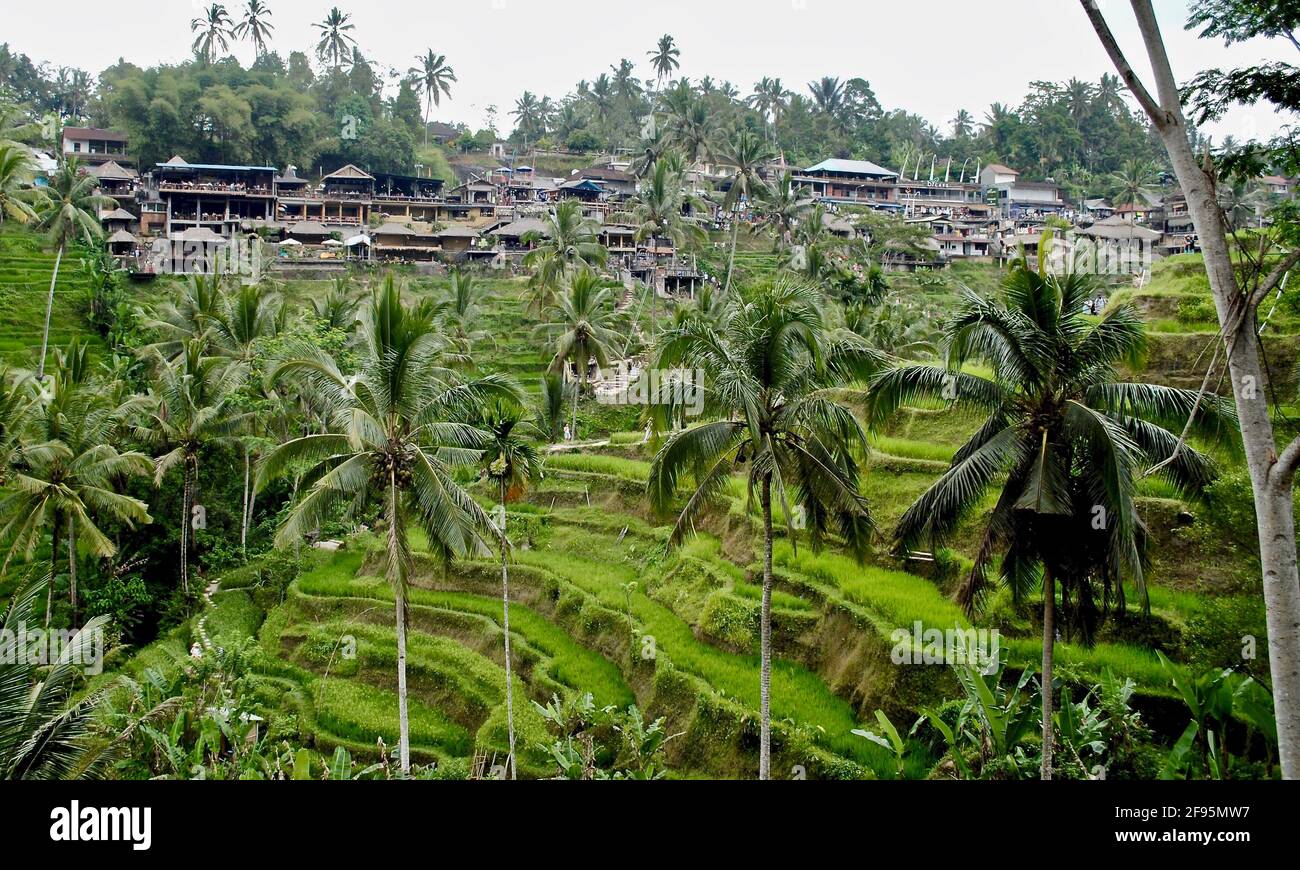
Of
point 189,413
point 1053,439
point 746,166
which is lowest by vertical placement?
point 189,413

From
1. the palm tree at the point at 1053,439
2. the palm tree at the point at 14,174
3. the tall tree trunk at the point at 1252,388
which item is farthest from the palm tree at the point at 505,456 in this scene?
the palm tree at the point at 14,174

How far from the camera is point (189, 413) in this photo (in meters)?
29.4

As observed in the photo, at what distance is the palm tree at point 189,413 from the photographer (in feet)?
96.4

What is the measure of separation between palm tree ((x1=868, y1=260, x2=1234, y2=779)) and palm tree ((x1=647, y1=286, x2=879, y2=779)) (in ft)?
6.33

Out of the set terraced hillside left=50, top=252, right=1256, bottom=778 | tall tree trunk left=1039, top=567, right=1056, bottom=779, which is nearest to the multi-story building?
terraced hillside left=50, top=252, right=1256, bottom=778

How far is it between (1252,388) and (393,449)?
1216 centimetres

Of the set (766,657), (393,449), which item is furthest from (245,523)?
(766,657)

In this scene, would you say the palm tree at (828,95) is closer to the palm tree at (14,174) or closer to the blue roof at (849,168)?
the blue roof at (849,168)

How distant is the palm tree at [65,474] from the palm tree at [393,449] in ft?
39.7

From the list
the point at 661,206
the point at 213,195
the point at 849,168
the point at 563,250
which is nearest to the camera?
the point at 563,250

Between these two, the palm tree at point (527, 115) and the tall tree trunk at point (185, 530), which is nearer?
the tall tree trunk at point (185, 530)

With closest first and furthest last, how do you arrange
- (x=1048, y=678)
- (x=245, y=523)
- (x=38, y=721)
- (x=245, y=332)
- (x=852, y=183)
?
1. (x=38, y=721)
2. (x=1048, y=678)
3. (x=245, y=523)
4. (x=245, y=332)
5. (x=852, y=183)

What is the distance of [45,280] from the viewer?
160 feet

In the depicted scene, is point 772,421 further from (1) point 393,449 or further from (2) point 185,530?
(2) point 185,530
